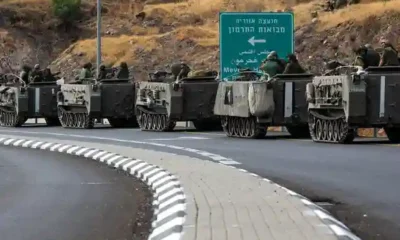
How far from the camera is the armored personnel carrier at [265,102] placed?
28.6 m

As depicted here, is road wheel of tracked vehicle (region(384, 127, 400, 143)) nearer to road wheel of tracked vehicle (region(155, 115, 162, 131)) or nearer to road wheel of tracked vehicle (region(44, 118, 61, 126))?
road wheel of tracked vehicle (region(155, 115, 162, 131))

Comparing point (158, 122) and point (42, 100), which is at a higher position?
point (42, 100)

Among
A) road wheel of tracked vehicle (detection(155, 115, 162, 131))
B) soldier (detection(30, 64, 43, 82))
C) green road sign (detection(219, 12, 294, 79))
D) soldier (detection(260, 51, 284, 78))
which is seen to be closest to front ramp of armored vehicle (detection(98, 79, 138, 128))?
road wheel of tracked vehicle (detection(155, 115, 162, 131))

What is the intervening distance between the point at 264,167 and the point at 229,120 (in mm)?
11708

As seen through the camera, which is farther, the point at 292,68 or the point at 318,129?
the point at 292,68

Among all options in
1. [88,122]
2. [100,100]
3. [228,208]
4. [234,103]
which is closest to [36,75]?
[88,122]

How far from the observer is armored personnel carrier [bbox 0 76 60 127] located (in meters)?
41.0

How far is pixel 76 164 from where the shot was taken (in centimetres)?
2080

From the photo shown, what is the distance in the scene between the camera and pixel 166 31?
245 ft

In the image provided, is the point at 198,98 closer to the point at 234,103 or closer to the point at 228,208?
the point at 234,103

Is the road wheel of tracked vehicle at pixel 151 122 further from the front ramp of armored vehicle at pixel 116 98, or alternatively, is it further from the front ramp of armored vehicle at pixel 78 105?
the front ramp of armored vehicle at pixel 78 105

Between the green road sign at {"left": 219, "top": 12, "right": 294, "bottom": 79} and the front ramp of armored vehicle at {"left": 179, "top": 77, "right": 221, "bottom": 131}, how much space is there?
2.30 meters

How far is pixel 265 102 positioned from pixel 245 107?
799 millimetres

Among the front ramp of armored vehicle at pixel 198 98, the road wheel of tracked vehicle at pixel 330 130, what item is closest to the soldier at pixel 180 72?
the front ramp of armored vehicle at pixel 198 98
